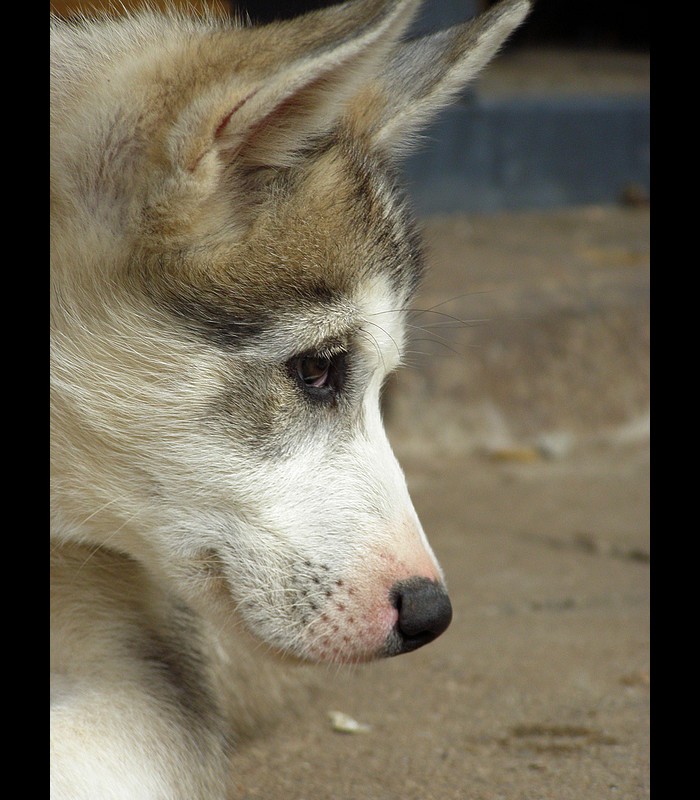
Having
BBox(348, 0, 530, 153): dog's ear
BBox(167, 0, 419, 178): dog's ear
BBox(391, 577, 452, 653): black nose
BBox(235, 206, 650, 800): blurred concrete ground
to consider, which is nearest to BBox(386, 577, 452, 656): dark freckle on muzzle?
BBox(391, 577, 452, 653): black nose

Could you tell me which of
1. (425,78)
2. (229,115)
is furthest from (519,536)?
(229,115)

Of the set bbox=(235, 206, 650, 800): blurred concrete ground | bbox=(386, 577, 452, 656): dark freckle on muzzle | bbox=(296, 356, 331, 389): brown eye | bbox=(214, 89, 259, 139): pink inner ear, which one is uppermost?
bbox=(214, 89, 259, 139): pink inner ear

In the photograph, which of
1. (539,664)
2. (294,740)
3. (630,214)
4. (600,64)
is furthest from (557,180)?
(294,740)

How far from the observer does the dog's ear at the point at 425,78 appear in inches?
109

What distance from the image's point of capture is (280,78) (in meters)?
2.18

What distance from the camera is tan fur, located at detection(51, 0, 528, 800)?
2371mm

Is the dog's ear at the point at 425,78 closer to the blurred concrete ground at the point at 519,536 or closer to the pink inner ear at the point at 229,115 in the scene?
the blurred concrete ground at the point at 519,536

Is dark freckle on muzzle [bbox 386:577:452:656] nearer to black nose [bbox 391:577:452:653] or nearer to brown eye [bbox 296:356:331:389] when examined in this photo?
black nose [bbox 391:577:452:653]

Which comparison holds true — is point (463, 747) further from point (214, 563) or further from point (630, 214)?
point (630, 214)

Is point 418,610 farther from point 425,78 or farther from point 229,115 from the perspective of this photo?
point 425,78

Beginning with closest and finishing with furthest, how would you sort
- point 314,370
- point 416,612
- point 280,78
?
1. point 280,78
2. point 416,612
3. point 314,370

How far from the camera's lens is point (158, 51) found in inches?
99.9

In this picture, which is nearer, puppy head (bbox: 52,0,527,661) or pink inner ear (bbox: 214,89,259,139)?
pink inner ear (bbox: 214,89,259,139)

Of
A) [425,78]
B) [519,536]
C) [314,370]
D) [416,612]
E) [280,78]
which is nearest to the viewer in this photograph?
[280,78]
